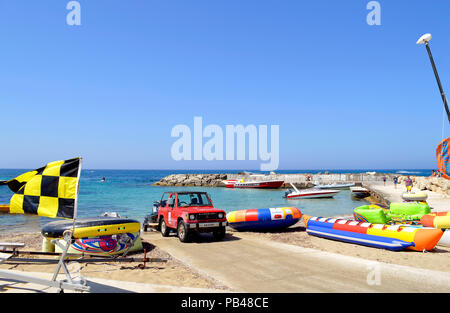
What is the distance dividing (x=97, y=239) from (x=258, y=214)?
307 inches

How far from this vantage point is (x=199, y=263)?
9.28 metres

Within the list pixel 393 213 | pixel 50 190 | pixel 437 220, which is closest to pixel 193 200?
pixel 50 190

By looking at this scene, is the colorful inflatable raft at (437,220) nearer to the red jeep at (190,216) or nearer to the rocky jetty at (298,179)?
the red jeep at (190,216)

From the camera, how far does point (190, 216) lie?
12305 mm

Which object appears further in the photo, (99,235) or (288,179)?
(288,179)

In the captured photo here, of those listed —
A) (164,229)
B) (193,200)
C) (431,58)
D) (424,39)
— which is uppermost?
(424,39)

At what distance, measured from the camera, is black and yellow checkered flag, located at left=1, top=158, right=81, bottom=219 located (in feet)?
19.2

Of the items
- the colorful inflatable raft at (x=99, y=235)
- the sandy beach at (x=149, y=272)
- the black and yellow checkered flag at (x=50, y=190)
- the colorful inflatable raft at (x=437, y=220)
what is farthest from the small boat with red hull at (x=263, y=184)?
the black and yellow checkered flag at (x=50, y=190)

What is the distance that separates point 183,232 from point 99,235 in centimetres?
359

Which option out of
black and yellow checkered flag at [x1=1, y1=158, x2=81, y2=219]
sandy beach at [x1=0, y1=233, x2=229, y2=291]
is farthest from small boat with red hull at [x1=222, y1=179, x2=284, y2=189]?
black and yellow checkered flag at [x1=1, y1=158, x2=81, y2=219]

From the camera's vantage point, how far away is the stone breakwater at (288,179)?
72562 millimetres

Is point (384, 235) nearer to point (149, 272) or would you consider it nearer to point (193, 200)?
point (193, 200)
